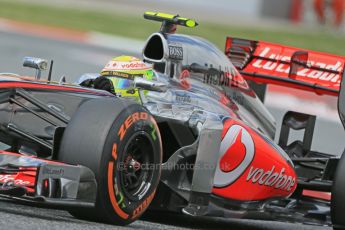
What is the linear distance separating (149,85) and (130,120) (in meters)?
0.68

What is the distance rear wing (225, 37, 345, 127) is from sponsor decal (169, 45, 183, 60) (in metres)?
1.24

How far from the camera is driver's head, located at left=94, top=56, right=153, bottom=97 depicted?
21.0ft

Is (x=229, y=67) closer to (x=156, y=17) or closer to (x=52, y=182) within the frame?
(x=156, y=17)

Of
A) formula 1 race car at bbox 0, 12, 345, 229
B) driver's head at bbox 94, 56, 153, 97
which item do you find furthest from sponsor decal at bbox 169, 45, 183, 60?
driver's head at bbox 94, 56, 153, 97

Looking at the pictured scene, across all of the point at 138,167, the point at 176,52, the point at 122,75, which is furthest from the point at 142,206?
the point at 176,52

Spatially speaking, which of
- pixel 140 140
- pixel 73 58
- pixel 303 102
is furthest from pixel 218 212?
pixel 73 58

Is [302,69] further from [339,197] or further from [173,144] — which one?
[173,144]

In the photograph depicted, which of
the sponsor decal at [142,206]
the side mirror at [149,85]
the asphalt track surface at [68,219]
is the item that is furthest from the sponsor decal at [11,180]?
the side mirror at [149,85]

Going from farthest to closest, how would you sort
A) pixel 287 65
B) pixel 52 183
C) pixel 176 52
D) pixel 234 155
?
pixel 287 65, pixel 176 52, pixel 234 155, pixel 52 183

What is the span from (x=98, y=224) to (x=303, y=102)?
8433 mm

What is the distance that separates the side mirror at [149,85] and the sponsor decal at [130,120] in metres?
0.48

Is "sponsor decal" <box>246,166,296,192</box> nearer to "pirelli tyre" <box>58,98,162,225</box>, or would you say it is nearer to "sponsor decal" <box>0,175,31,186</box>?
"pirelli tyre" <box>58,98,162,225</box>

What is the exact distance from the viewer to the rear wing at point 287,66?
7734 mm

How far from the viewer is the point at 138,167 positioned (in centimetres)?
559
